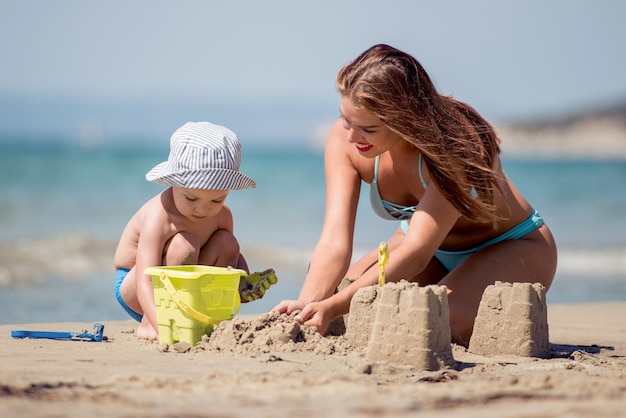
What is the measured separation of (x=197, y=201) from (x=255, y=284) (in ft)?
1.60

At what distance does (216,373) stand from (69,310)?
11.3 ft

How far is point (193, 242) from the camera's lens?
160 inches

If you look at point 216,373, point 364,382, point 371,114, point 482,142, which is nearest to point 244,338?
point 216,373

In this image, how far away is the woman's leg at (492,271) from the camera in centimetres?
414

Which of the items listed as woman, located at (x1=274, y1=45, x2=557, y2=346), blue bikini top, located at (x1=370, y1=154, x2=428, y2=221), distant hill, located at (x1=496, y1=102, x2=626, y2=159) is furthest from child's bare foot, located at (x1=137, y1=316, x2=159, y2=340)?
distant hill, located at (x1=496, y1=102, x2=626, y2=159)

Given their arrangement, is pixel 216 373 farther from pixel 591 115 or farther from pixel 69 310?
pixel 591 115

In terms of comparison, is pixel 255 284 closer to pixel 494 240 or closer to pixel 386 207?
pixel 386 207

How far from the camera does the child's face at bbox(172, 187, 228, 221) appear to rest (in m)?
3.92

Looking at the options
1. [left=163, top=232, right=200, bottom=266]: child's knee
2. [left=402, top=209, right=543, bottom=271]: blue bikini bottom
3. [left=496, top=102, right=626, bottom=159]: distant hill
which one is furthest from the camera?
[left=496, top=102, right=626, bottom=159]: distant hill

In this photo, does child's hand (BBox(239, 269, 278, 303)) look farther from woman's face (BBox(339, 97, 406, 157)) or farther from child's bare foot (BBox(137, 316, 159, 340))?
woman's face (BBox(339, 97, 406, 157))

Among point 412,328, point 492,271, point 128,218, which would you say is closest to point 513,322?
point 492,271

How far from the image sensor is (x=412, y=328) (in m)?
3.18

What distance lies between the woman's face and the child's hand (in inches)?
28.8

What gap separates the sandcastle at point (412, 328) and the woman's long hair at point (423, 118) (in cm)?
75
